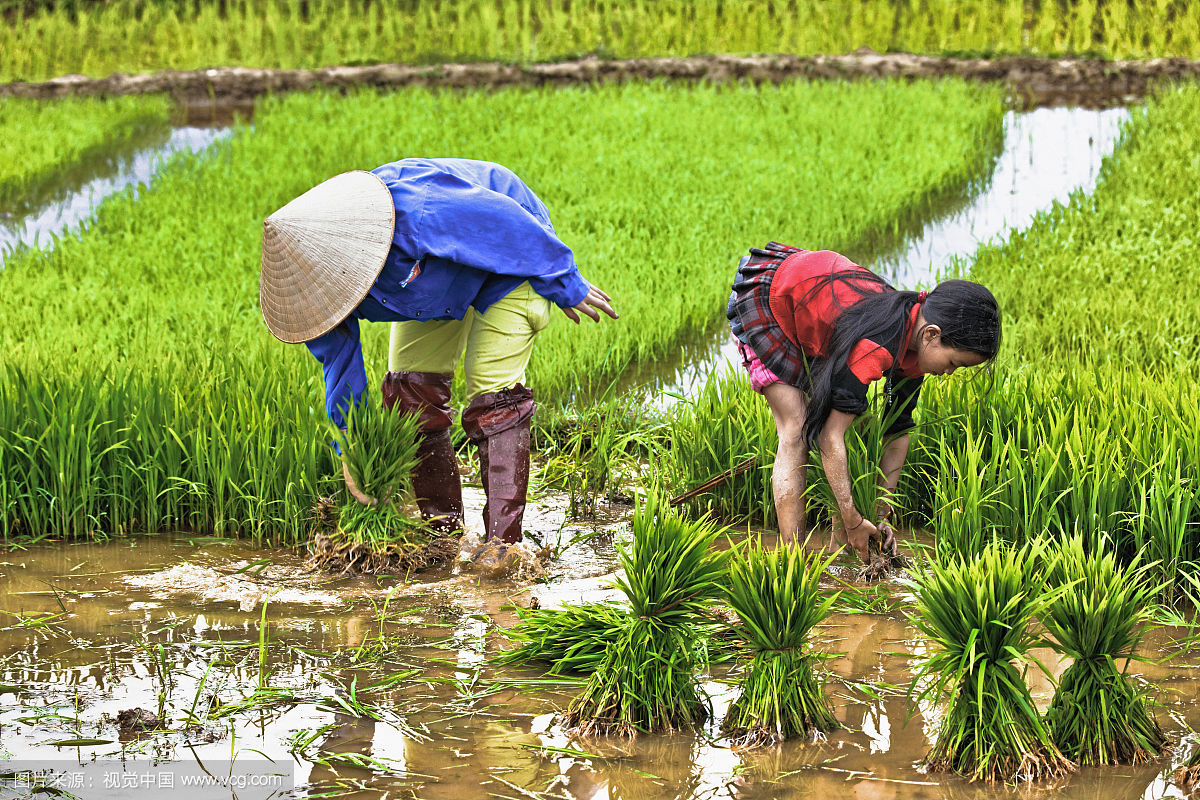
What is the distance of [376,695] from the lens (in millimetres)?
2523

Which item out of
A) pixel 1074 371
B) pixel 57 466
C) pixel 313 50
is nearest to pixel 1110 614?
pixel 1074 371

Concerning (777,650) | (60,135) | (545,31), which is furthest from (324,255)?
(545,31)

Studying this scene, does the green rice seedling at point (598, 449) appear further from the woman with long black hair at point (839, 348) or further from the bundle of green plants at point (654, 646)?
the bundle of green plants at point (654, 646)

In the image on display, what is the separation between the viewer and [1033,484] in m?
3.19

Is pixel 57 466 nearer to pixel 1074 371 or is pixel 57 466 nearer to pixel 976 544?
pixel 976 544

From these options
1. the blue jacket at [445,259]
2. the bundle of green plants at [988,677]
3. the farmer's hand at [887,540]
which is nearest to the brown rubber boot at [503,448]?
the blue jacket at [445,259]

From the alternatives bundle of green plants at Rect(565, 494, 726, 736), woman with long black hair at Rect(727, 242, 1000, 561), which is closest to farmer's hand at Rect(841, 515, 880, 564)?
woman with long black hair at Rect(727, 242, 1000, 561)

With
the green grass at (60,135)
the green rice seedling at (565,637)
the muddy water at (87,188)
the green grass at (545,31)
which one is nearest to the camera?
the green rice seedling at (565,637)

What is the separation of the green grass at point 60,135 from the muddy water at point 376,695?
6.29m

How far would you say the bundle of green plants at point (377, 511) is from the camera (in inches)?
126

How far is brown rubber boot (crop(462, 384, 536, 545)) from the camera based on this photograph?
3.25m

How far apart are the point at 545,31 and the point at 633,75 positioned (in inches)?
77.5

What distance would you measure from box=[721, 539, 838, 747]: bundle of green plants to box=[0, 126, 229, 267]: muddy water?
5.70 meters

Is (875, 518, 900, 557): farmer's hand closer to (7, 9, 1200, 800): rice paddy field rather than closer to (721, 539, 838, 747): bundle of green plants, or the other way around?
(7, 9, 1200, 800): rice paddy field
